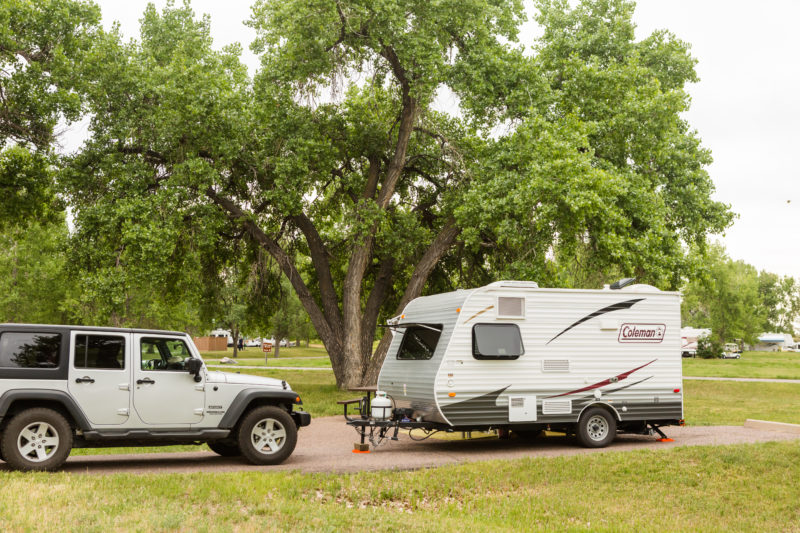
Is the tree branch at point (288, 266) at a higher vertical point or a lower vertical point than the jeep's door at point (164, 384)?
higher

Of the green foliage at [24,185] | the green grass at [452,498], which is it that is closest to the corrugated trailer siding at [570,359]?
the green grass at [452,498]

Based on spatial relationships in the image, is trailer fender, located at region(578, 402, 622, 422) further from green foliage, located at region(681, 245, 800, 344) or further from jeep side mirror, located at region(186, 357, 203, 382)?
green foliage, located at region(681, 245, 800, 344)

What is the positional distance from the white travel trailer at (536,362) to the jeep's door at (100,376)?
3.90 m

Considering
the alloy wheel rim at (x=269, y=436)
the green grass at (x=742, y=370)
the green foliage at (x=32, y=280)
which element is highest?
the green foliage at (x=32, y=280)

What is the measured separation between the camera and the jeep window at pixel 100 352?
9734 millimetres

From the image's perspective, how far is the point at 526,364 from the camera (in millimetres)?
12656

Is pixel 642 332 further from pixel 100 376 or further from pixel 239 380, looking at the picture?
pixel 100 376

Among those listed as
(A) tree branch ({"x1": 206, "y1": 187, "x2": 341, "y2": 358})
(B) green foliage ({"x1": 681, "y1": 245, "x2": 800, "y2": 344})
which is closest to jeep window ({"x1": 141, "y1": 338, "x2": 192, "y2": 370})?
(A) tree branch ({"x1": 206, "y1": 187, "x2": 341, "y2": 358})

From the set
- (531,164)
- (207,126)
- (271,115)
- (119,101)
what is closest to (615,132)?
(531,164)

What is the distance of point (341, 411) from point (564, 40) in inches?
539

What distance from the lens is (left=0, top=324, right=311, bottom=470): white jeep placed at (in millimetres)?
9305

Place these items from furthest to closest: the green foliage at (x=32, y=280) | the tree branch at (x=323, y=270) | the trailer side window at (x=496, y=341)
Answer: the green foliage at (x=32, y=280) → the tree branch at (x=323, y=270) → the trailer side window at (x=496, y=341)

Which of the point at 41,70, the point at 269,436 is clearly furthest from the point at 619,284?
the point at 41,70

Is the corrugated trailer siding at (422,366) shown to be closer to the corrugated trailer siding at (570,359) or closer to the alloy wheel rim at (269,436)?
the corrugated trailer siding at (570,359)
